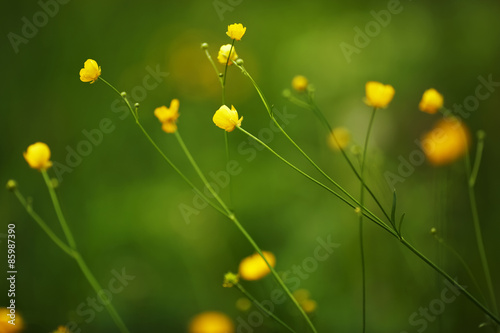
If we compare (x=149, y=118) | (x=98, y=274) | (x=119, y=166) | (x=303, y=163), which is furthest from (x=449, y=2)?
(x=98, y=274)

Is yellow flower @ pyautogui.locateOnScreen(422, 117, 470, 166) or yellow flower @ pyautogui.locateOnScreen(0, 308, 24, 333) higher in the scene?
yellow flower @ pyautogui.locateOnScreen(422, 117, 470, 166)

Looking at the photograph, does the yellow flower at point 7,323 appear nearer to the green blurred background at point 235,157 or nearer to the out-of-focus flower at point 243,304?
the green blurred background at point 235,157

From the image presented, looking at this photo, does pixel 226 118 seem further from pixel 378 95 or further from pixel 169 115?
pixel 378 95

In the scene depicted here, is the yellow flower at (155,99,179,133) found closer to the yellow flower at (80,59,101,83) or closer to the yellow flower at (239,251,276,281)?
the yellow flower at (80,59,101,83)

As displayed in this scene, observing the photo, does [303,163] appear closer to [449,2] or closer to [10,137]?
[449,2]

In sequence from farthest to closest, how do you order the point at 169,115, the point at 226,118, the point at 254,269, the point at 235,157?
the point at 235,157 → the point at 254,269 → the point at 169,115 → the point at 226,118

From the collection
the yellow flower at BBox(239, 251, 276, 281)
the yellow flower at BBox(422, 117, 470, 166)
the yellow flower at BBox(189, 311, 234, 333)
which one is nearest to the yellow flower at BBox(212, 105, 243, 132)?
the yellow flower at BBox(239, 251, 276, 281)

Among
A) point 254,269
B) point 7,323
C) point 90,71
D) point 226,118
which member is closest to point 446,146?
point 254,269

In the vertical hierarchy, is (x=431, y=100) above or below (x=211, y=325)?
above
